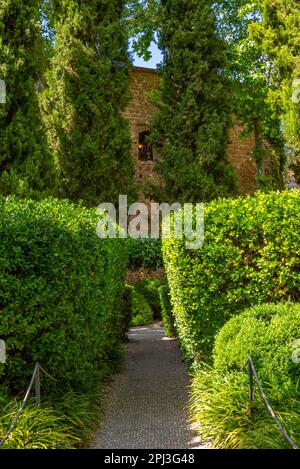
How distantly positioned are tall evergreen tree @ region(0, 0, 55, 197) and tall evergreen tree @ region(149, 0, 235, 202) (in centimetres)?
564

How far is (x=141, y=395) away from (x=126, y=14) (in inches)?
625

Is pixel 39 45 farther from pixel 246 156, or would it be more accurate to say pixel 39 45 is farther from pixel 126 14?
pixel 246 156

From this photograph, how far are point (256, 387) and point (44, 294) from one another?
84.4 inches

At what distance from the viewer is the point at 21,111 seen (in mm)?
10102

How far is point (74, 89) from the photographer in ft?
45.1

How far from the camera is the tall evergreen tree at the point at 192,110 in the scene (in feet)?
48.7

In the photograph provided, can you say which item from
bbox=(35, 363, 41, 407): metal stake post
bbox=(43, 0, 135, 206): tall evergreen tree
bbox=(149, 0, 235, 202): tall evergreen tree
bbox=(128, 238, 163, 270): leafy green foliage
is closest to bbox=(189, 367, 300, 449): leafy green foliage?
bbox=(35, 363, 41, 407): metal stake post

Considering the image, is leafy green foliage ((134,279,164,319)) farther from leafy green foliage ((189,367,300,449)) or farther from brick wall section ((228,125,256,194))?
leafy green foliage ((189,367,300,449))

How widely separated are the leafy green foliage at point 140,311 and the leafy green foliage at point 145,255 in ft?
6.31

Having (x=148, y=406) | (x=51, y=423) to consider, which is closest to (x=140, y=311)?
(x=148, y=406)

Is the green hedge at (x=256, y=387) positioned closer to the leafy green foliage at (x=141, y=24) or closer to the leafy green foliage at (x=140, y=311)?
the leafy green foliage at (x=140, y=311)

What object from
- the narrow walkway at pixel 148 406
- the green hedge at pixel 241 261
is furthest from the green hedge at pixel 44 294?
the green hedge at pixel 241 261

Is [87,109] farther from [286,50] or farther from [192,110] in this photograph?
[286,50]
